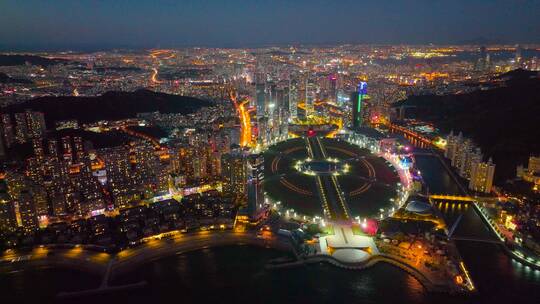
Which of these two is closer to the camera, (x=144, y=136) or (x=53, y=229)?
(x=53, y=229)

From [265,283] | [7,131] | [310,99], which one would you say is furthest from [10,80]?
[265,283]

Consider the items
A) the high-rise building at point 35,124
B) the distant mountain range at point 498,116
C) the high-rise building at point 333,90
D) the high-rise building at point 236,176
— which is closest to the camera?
the high-rise building at point 236,176

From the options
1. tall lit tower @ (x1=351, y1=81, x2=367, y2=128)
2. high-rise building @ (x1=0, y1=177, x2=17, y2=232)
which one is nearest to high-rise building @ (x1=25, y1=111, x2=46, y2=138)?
high-rise building @ (x1=0, y1=177, x2=17, y2=232)

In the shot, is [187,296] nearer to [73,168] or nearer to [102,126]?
[73,168]

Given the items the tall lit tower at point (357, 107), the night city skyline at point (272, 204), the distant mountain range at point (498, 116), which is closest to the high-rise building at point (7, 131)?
the night city skyline at point (272, 204)

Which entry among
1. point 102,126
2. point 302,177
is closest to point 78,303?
point 302,177

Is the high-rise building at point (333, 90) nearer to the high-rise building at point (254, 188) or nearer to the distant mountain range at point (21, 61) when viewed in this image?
the high-rise building at point (254, 188)
